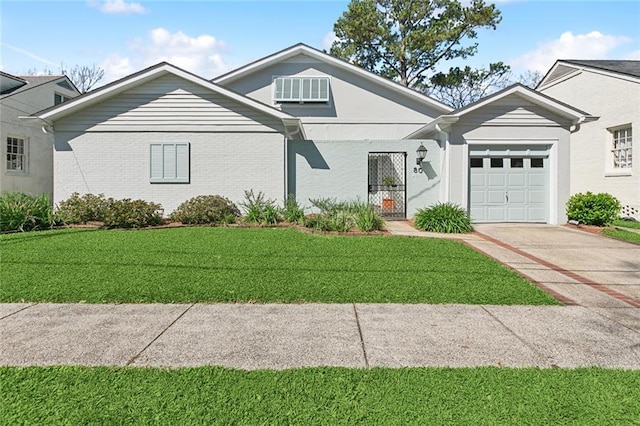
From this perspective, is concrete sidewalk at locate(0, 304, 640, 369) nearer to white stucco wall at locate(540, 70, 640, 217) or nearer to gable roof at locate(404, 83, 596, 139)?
gable roof at locate(404, 83, 596, 139)

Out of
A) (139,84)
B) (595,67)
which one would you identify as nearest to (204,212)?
(139,84)

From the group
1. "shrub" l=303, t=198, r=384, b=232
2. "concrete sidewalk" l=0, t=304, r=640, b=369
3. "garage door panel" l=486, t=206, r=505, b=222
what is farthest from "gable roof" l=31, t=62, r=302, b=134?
"concrete sidewalk" l=0, t=304, r=640, b=369

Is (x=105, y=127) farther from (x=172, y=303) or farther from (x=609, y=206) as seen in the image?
(x=609, y=206)

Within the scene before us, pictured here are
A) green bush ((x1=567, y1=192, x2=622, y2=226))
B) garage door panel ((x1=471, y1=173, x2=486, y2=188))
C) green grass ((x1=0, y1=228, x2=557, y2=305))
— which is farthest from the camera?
garage door panel ((x1=471, y1=173, x2=486, y2=188))

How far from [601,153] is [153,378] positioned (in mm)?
18716

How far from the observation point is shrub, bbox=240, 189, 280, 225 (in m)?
11.8

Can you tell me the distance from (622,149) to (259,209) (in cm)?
1418

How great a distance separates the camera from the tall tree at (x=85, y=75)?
3834 centimetres

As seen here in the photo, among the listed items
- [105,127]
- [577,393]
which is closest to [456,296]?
[577,393]

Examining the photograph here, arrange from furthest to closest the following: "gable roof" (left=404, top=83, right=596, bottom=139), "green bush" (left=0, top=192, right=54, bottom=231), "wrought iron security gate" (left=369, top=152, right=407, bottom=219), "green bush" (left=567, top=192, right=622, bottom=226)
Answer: "wrought iron security gate" (left=369, top=152, right=407, bottom=219), "gable roof" (left=404, top=83, right=596, bottom=139), "green bush" (left=567, top=192, right=622, bottom=226), "green bush" (left=0, top=192, right=54, bottom=231)

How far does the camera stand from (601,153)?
52.9 ft

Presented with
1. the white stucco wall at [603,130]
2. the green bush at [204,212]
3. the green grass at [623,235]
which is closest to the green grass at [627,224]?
the white stucco wall at [603,130]

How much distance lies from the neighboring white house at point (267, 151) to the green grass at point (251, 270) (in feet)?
12.7

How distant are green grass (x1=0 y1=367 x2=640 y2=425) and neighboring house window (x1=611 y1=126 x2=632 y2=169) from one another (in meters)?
15.5
